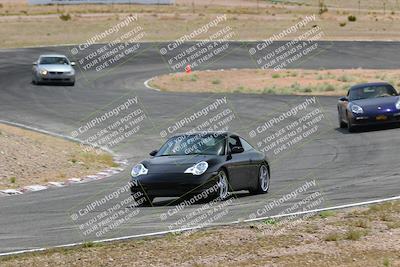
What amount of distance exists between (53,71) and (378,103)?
69.9ft

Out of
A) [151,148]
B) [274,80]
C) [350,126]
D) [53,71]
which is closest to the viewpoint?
[151,148]

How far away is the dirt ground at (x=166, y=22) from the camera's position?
80.9 m

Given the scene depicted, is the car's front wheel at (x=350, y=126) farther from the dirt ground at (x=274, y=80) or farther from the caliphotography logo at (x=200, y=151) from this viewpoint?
the dirt ground at (x=274, y=80)

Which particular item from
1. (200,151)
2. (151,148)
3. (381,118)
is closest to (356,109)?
(381,118)

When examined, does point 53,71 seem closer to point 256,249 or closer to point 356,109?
point 356,109

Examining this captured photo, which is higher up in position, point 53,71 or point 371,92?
point 371,92

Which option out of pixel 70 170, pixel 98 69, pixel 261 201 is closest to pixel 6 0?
pixel 98 69

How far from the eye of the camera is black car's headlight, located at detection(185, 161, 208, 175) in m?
17.0

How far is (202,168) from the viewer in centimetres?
1708

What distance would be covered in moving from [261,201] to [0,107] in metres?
24.5

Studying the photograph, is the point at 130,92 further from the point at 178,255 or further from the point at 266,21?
the point at 266,21

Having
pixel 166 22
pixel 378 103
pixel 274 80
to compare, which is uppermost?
pixel 378 103

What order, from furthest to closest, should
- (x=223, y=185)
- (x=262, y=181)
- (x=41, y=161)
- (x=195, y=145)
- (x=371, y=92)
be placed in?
(x=371, y=92) → (x=41, y=161) → (x=262, y=181) → (x=195, y=145) → (x=223, y=185)

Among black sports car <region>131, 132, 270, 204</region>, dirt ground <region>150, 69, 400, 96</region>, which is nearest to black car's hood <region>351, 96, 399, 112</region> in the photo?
black sports car <region>131, 132, 270, 204</region>
